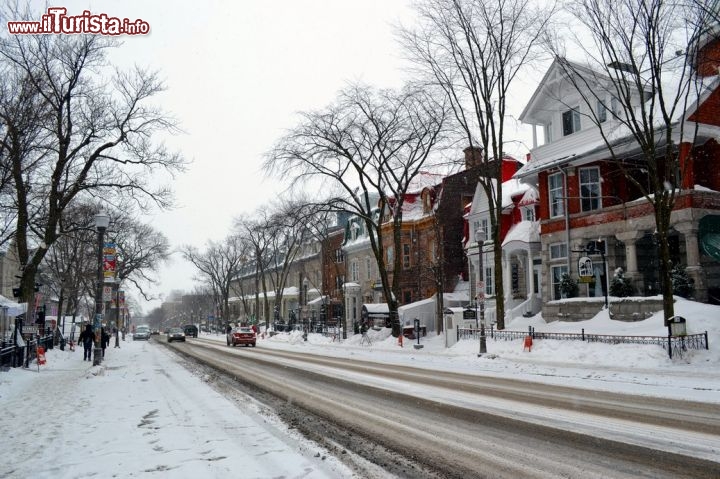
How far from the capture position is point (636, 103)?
89.1 feet

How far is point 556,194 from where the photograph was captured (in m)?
29.1

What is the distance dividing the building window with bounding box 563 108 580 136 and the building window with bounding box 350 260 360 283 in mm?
29860

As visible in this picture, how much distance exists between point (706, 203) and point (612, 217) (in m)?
4.02

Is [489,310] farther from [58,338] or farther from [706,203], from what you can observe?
[58,338]

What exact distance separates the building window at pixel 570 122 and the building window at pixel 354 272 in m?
29.9

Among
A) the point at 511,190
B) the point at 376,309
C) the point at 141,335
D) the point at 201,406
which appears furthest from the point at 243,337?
the point at 141,335

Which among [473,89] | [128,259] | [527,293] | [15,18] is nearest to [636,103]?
[473,89]

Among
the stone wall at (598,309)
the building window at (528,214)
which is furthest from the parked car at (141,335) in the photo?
the stone wall at (598,309)

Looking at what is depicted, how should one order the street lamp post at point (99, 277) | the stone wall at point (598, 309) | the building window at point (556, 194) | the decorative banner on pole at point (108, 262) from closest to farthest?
1. the street lamp post at point (99, 277)
2. the stone wall at point (598, 309)
3. the decorative banner on pole at point (108, 262)
4. the building window at point (556, 194)

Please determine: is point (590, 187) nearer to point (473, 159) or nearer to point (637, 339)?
point (473, 159)

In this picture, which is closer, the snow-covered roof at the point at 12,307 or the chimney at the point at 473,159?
the snow-covered roof at the point at 12,307

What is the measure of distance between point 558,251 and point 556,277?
136 cm

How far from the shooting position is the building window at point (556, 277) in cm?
2889

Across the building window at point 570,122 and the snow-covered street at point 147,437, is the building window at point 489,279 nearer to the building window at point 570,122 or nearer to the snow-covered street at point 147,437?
the building window at point 570,122
